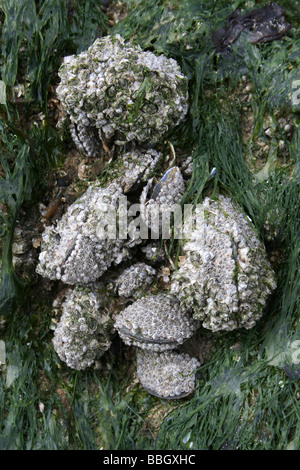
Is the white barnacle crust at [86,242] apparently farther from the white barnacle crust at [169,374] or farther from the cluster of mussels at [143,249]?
the white barnacle crust at [169,374]

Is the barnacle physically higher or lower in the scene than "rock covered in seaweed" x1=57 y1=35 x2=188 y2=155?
lower

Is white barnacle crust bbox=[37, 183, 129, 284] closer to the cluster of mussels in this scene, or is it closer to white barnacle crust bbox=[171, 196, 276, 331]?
the cluster of mussels

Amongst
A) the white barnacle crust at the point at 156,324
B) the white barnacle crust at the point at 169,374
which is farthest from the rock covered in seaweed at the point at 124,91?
the white barnacle crust at the point at 169,374

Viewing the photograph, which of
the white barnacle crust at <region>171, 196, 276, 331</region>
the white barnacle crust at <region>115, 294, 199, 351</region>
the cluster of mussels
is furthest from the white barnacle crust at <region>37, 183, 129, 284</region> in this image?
the white barnacle crust at <region>171, 196, 276, 331</region>

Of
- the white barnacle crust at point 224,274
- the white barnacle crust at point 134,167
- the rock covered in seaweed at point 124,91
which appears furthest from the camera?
the white barnacle crust at point 134,167

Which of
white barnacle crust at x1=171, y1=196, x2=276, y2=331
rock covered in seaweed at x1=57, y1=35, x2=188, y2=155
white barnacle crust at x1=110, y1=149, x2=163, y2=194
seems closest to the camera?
white barnacle crust at x1=171, y1=196, x2=276, y2=331

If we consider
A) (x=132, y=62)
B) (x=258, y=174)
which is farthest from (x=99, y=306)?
(x=132, y=62)

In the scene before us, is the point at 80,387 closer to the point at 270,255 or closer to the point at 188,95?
the point at 270,255
